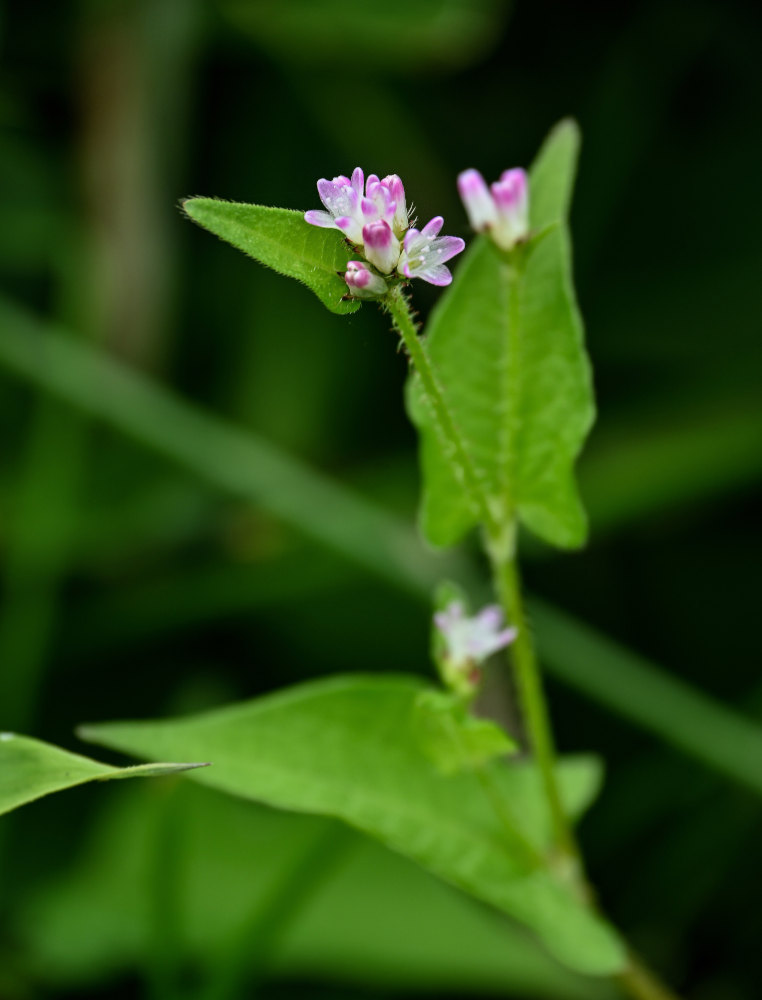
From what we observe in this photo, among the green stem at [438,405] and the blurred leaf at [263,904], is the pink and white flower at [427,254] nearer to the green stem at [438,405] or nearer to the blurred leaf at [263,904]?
the green stem at [438,405]

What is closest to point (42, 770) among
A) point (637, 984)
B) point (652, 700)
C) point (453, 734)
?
point (453, 734)

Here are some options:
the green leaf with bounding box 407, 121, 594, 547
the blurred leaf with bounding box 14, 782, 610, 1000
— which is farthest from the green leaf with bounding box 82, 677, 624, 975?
the blurred leaf with bounding box 14, 782, 610, 1000

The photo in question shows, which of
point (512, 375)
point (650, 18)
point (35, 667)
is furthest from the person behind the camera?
point (650, 18)

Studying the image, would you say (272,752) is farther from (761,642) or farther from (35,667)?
(761,642)

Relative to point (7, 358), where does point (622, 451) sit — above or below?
below

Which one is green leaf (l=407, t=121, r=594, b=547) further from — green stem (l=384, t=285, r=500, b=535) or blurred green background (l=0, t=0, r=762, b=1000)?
blurred green background (l=0, t=0, r=762, b=1000)

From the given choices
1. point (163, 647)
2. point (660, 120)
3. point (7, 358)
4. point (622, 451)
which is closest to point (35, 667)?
point (163, 647)
